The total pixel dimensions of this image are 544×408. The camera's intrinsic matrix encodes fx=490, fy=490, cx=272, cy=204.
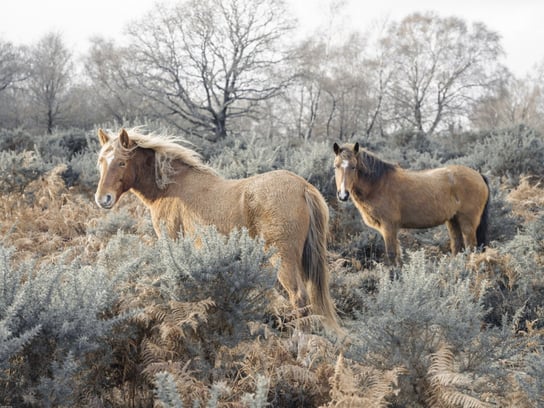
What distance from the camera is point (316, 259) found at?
4.58m

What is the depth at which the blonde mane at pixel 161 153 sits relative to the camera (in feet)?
16.4

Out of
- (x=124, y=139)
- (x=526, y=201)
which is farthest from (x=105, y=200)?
(x=526, y=201)

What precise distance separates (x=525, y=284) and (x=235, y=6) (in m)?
19.3

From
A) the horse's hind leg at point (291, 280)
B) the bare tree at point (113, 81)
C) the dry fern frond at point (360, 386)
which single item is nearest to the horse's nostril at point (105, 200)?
the horse's hind leg at point (291, 280)

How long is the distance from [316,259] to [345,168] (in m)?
2.42

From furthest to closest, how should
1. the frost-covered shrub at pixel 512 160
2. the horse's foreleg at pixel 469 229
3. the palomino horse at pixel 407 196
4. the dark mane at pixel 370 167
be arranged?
the frost-covered shrub at pixel 512 160, the horse's foreleg at pixel 469 229, the dark mane at pixel 370 167, the palomino horse at pixel 407 196

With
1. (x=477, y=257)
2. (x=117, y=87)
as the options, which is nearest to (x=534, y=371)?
(x=477, y=257)

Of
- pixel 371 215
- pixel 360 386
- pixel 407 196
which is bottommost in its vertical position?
pixel 360 386

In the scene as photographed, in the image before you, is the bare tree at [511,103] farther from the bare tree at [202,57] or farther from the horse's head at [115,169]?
the horse's head at [115,169]

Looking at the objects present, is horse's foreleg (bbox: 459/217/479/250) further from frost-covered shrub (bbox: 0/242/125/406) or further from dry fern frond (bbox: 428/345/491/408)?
frost-covered shrub (bbox: 0/242/125/406)

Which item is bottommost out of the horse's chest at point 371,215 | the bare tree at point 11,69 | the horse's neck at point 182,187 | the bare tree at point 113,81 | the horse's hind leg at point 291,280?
the horse's hind leg at point 291,280

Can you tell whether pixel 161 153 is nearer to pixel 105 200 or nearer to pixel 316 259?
pixel 105 200

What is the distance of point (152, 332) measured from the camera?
3123mm

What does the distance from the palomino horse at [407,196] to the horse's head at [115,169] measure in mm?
2899
